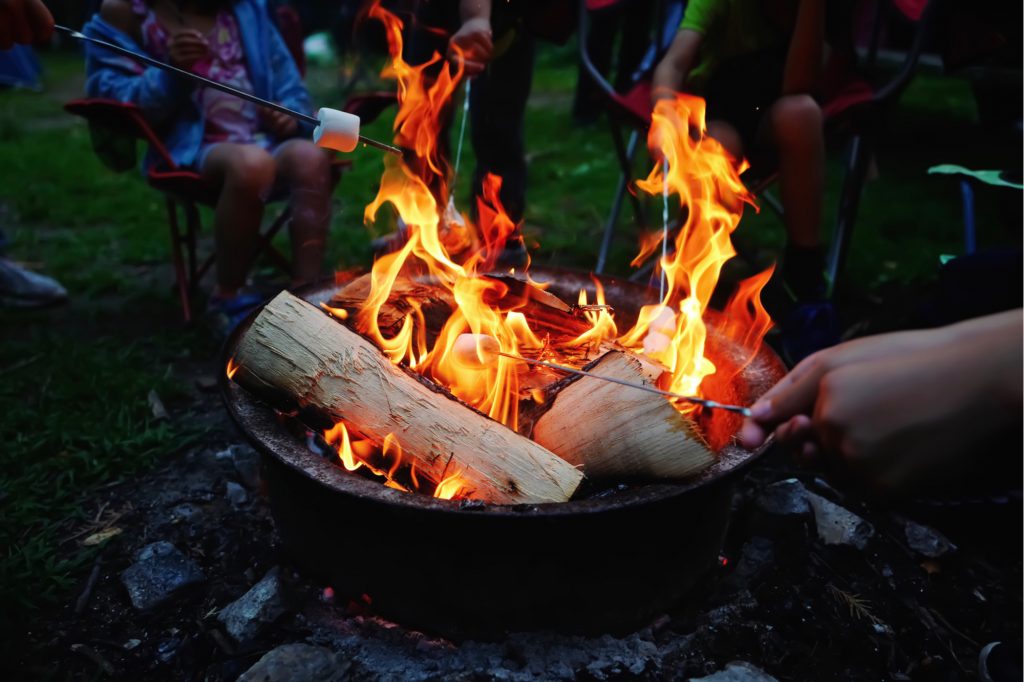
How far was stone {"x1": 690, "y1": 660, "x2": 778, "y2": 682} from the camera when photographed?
1678 millimetres

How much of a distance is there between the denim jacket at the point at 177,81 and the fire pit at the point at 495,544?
5.84 ft

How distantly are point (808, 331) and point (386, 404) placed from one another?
1.80 meters

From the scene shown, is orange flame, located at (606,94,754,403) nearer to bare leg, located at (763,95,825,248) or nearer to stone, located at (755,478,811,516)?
bare leg, located at (763,95,825,248)

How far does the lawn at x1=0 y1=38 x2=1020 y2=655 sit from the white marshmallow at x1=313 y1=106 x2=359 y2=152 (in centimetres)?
130

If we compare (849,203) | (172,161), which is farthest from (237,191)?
(849,203)

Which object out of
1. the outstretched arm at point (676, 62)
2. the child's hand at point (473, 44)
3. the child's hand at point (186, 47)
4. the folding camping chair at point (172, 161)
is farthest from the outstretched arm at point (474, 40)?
the child's hand at point (186, 47)

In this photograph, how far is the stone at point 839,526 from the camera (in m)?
2.15

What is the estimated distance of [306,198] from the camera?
129 inches

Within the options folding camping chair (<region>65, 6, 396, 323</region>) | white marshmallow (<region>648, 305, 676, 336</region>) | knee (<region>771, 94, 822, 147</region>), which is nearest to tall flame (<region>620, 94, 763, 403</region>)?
white marshmallow (<region>648, 305, 676, 336</region>)

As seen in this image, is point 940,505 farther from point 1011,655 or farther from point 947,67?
point 947,67

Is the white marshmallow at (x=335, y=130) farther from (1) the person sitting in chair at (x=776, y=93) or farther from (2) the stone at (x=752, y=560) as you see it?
(2) the stone at (x=752, y=560)

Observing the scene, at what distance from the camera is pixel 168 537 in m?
2.18

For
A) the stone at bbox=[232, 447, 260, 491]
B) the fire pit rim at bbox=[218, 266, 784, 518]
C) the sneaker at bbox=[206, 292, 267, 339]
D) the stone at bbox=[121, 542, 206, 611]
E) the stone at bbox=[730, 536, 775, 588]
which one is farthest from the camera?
the sneaker at bbox=[206, 292, 267, 339]

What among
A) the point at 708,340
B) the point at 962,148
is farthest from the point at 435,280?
the point at 962,148
